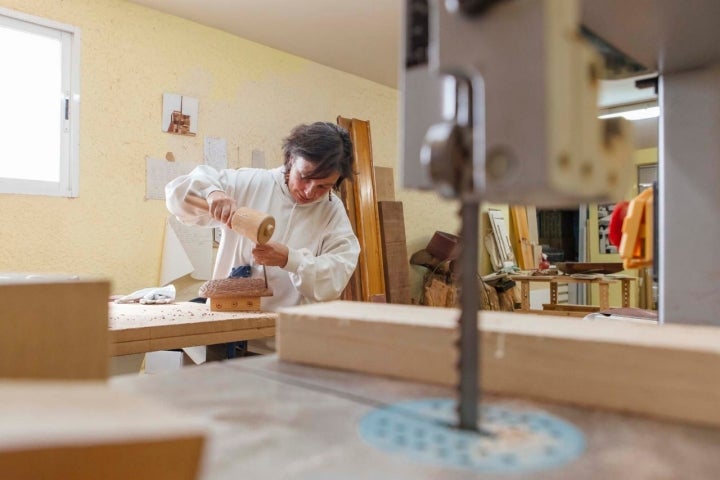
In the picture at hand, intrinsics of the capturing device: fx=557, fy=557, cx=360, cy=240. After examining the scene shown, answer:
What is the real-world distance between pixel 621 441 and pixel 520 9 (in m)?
0.42

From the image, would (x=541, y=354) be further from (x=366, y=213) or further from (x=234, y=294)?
(x=366, y=213)

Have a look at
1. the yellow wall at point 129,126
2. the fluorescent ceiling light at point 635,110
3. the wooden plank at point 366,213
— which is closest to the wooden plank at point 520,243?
the fluorescent ceiling light at point 635,110

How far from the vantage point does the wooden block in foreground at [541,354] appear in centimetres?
61

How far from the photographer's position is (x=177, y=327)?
1980 mm

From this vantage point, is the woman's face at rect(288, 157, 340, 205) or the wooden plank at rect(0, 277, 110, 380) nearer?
the wooden plank at rect(0, 277, 110, 380)

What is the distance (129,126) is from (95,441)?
344 cm

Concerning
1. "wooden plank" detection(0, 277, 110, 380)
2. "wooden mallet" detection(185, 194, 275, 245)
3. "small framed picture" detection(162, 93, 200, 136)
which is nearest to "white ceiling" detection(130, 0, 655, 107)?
"small framed picture" detection(162, 93, 200, 136)

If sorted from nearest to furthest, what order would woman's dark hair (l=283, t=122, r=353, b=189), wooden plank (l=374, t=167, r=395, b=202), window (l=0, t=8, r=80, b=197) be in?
1. woman's dark hair (l=283, t=122, r=353, b=189)
2. window (l=0, t=8, r=80, b=197)
3. wooden plank (l=374, t=167, r=395, b=202)

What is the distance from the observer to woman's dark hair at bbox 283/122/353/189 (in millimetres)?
2467

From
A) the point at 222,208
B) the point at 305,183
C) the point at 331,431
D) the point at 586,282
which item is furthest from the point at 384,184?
the point at 331,431

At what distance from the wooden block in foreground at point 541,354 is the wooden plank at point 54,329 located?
293 millimetres

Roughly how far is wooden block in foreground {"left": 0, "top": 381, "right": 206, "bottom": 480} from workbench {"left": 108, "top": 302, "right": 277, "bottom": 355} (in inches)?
59.1

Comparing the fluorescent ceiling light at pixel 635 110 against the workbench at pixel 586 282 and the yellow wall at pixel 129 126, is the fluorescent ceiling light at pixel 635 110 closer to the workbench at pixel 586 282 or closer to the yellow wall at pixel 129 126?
the workbench at pixel 586 282

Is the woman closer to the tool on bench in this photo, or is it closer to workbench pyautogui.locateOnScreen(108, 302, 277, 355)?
workbench pyautogui.locateOnScreen(108, 302, 277, 355)
